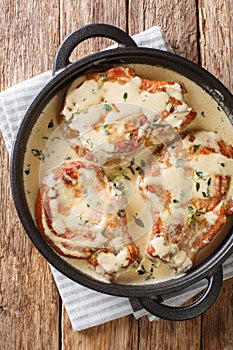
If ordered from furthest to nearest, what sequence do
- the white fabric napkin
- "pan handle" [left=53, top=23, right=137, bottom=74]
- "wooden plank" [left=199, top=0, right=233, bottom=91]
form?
"wooden plank" [left=199, top=0, right=233, bottom=91]
the white fabric napkin
"pan handle" [left=53, top=23, right=137, bottom=74]

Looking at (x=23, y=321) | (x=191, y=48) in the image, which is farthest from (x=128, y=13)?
(x=23, y=321)

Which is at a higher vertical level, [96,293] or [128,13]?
[128,13]

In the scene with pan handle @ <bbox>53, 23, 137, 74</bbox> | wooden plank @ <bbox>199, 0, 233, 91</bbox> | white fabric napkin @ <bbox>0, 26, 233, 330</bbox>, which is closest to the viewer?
pan handle @ <bbox>53, 23, 137, 74</bbox>

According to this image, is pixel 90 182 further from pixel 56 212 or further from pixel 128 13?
pixel 128 13

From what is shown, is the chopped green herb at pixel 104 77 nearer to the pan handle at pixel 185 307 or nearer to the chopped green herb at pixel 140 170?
the chopped green herb at pixel 140 170

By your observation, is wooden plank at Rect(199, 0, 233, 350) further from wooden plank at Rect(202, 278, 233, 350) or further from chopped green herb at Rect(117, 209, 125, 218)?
chopped green herb at Rect(117, 209, 125, 218)

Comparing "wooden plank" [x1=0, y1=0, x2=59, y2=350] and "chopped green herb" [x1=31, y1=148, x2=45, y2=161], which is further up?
"chopped green herb" [x1=31, y1=148, x2=45, y2=161]

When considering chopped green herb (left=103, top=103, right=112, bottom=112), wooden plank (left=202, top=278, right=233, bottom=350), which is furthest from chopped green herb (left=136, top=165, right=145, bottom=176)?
wooden plank (left=202, top=278, right=233, bottom=350)
